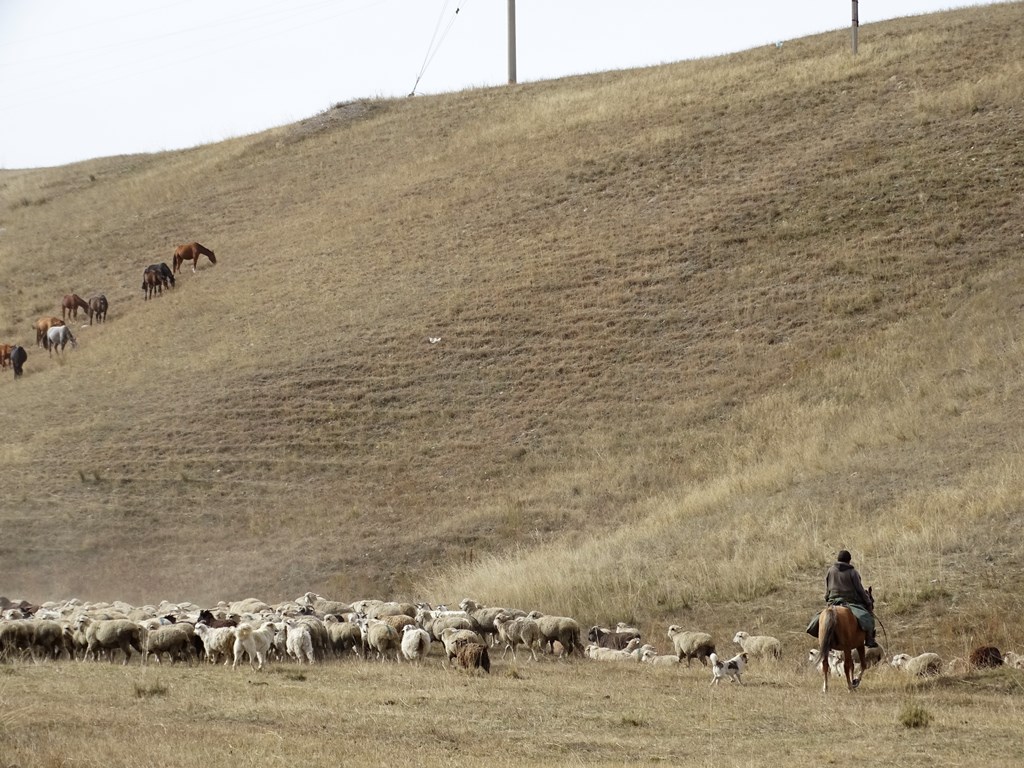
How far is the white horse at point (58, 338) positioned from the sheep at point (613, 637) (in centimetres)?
3187

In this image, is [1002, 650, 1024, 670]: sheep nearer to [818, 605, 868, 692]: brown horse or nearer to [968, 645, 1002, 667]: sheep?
[968, 645, 1002, 667]: sheep

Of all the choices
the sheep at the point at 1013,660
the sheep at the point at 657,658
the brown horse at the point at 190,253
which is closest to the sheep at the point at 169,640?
the sheep at the point at 657,658

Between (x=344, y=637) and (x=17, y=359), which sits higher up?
(x=17, y=359)

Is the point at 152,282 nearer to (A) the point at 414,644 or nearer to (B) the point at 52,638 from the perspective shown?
(B) the point at 52,638

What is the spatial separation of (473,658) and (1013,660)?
709 centimetres

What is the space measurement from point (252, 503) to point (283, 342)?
9571 millimetres

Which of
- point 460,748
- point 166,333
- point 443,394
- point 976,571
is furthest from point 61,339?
point 460,748

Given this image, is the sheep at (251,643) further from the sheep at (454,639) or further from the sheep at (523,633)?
the sheep at (523,633)

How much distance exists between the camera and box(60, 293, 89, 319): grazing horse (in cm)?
5025

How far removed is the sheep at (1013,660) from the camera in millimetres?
16266

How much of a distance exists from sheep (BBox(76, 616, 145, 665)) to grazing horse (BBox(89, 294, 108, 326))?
33202mm

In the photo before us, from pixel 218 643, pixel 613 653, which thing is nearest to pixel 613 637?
pixel 613 653

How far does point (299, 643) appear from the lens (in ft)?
58.5

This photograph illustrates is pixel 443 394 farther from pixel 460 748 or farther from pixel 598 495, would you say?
pixel 460 748
